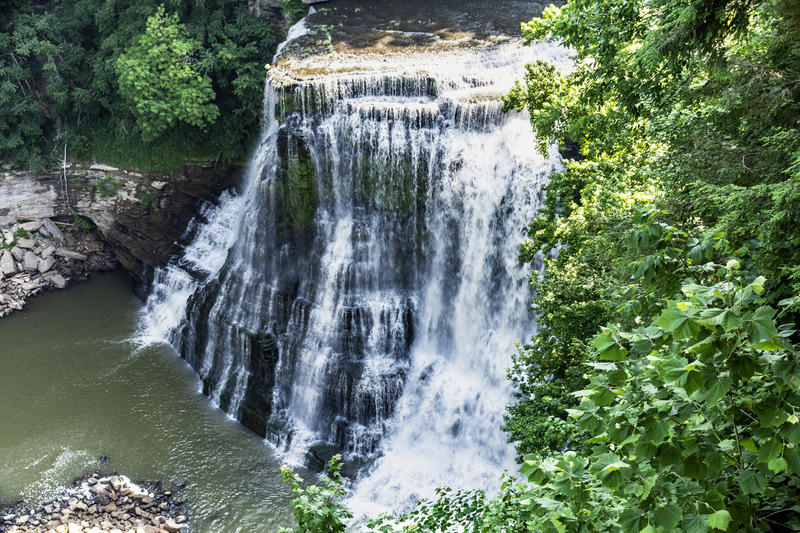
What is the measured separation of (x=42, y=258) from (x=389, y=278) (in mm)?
18387

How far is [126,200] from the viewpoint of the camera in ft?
89.0

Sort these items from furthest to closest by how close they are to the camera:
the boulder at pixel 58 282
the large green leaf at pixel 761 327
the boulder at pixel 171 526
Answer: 1. the boulder at pixel 58 282
2. the boulder at pixel 171 526
3. the large green leaf at pixel 761 327

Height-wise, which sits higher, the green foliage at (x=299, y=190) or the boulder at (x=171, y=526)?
the green foliage at (x=299, y=190)

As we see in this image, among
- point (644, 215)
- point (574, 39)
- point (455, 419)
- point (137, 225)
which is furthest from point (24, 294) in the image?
point (644, 215)

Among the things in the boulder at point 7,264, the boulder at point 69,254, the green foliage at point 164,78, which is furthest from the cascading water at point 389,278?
the boulder at point 7,264

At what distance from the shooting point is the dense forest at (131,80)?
2398 cm

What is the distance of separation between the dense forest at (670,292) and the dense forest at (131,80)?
47.9ft

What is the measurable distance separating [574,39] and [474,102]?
5.49 m

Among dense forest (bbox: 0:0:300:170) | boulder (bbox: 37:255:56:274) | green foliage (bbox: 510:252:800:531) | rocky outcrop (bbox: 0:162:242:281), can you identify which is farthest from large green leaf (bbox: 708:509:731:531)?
boulder (bbox: 37:255:56:274)

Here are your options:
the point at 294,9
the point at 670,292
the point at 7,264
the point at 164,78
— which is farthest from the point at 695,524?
the point at 7,264

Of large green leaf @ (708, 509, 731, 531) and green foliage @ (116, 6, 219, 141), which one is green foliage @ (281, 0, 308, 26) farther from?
large green leaf @ (708, 509, 731, 531)

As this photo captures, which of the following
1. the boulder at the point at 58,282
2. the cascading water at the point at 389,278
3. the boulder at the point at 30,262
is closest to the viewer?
the cascading water at the point at 389,278

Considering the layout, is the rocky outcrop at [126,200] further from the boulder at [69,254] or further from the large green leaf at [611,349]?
the large green leaf at [611,349]

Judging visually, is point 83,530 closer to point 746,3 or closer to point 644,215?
point 644,215
